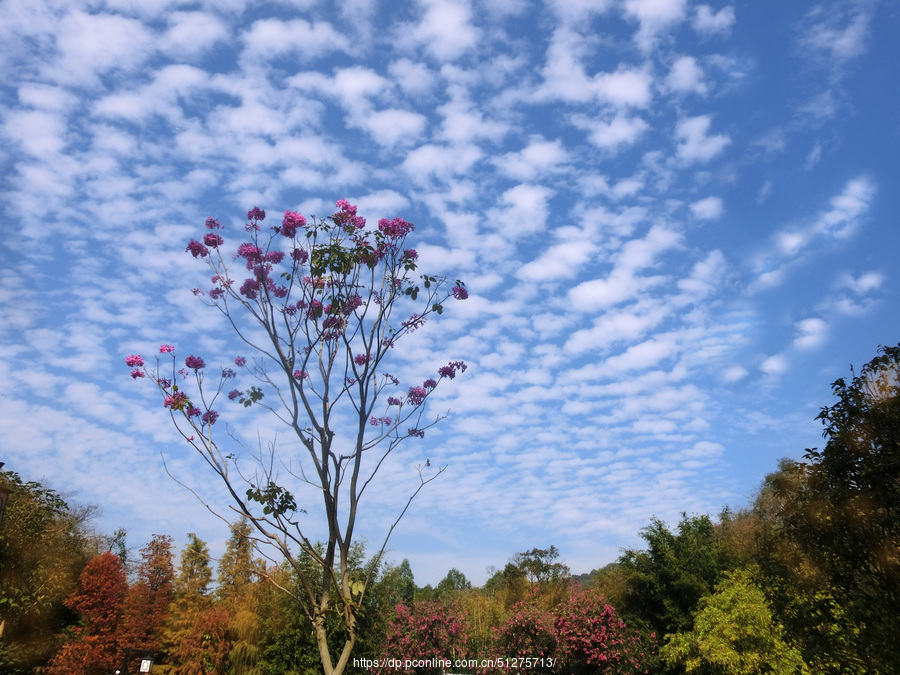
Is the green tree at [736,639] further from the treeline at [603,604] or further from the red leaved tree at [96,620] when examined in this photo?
the red leaved tree at [96,620]

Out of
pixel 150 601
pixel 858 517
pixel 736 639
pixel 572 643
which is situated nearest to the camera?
pixel 858 517

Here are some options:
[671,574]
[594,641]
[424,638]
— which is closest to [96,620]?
[424,638]

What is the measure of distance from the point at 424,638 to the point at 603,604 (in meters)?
7.64

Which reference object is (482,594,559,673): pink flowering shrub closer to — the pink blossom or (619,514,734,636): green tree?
(619,514,734,636): green tree

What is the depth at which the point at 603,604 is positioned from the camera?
23562mm

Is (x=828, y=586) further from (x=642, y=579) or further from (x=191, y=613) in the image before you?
(x=191, y=613)

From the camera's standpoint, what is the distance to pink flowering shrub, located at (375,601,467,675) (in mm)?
23547

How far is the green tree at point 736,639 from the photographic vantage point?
59.1ft

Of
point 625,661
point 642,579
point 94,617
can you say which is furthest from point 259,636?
point 642,579

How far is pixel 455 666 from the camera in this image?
2545 centimetres

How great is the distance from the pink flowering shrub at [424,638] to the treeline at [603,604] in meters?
0.06

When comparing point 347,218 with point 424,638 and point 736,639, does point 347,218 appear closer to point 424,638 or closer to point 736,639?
point 736,639

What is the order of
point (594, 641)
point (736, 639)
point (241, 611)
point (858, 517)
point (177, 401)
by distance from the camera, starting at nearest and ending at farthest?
point (177, 401)
point (858, 517)
point (736, 639)
point (594, 641)
point (241, 611)

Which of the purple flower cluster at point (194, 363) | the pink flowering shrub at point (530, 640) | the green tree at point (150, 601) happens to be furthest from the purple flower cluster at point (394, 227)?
the green tree at point (150, 601)
